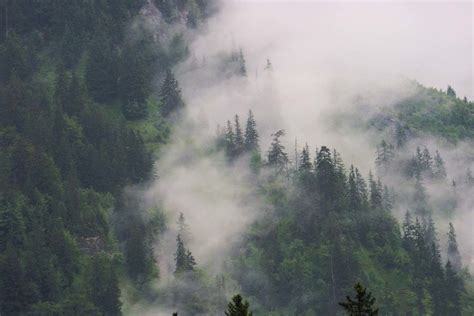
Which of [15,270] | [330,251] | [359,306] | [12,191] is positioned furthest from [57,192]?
[359,306]

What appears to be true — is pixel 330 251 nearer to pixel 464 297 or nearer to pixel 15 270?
pixel 464 297

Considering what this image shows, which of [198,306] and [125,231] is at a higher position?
[125,231]

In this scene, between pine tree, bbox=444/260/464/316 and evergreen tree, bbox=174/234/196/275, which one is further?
pine tree, bbox=444/260/464/316

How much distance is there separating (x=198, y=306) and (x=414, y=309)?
4105cm

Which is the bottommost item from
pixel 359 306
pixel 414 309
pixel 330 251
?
pixel 359 306

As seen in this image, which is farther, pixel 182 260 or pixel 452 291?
pixel 452 291

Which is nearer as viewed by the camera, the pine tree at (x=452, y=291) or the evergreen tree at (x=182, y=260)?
the evergreen tree at (x=182, y=260)

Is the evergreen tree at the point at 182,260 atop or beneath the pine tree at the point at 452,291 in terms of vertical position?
atop

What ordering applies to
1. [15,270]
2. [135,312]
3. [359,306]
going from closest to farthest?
[359,306]
[15,270]
[135,312]

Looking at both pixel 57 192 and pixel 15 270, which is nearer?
pixel 15 270

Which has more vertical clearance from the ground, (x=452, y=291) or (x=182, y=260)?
(x=182, y=260)

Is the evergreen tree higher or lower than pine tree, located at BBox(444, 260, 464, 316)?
higher

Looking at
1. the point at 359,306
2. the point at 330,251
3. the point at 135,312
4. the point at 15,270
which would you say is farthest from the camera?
the point at 330,251

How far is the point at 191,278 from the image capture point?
18362cm
